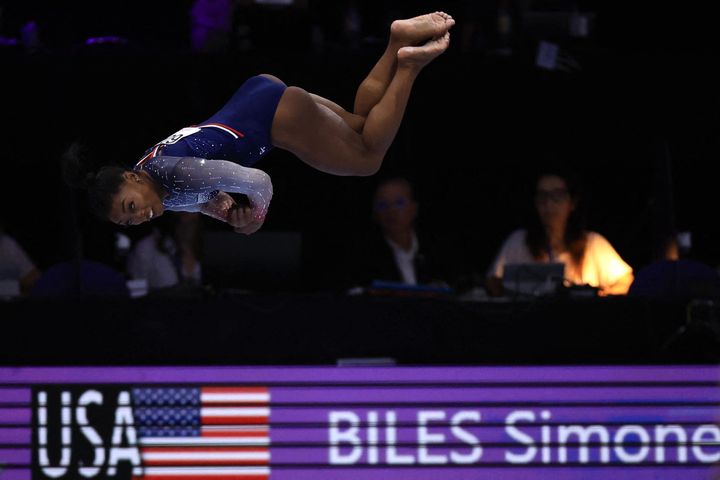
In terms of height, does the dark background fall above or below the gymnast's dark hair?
above

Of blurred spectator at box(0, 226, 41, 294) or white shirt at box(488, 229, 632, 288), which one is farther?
white shirt at box(488, 229, 632, 288)

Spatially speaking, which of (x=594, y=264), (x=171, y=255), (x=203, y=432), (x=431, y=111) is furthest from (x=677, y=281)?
(x=171, y=255)

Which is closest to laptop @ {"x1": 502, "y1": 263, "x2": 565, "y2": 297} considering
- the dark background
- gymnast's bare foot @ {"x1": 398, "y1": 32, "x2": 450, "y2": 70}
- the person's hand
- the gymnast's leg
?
the dark background

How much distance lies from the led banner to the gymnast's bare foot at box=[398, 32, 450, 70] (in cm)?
184

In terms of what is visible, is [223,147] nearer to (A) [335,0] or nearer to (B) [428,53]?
(B) [428,53]

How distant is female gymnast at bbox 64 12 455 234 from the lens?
3885 millimetres

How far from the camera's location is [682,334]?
5762 mm

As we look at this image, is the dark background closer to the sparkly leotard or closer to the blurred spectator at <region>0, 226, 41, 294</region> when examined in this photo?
the blurred spectator at <region>0, 226, 41, 294</region>

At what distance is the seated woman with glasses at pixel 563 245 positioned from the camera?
6.53m

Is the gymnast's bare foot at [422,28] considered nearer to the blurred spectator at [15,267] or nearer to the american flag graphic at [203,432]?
the american flag graphic at [203,432]

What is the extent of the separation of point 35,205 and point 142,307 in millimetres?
2802

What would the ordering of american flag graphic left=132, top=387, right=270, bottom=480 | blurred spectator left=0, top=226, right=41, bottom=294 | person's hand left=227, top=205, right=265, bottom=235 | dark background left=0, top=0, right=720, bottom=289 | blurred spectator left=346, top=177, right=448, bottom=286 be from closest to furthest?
person's hand left=227, top=205, right=265, bottom=235, american flag graphic left=132, top=387, right=270, bottom=480, blurred spectator left=0, top=226, right=41, bottom=294, blurred spectator left=346, top=177, right=448, bottom=286, dark background left=0, top=0, right=720, bottom=289

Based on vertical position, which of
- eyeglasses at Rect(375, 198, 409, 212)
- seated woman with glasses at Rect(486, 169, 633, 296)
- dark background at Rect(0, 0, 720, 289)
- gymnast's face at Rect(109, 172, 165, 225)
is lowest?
gymnast's face at Rect(109, 172, 165, 225)

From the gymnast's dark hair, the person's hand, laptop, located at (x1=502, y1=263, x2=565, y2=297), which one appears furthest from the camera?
laptop, located at (x1=502, y1=263, x2=565, y2=297)
